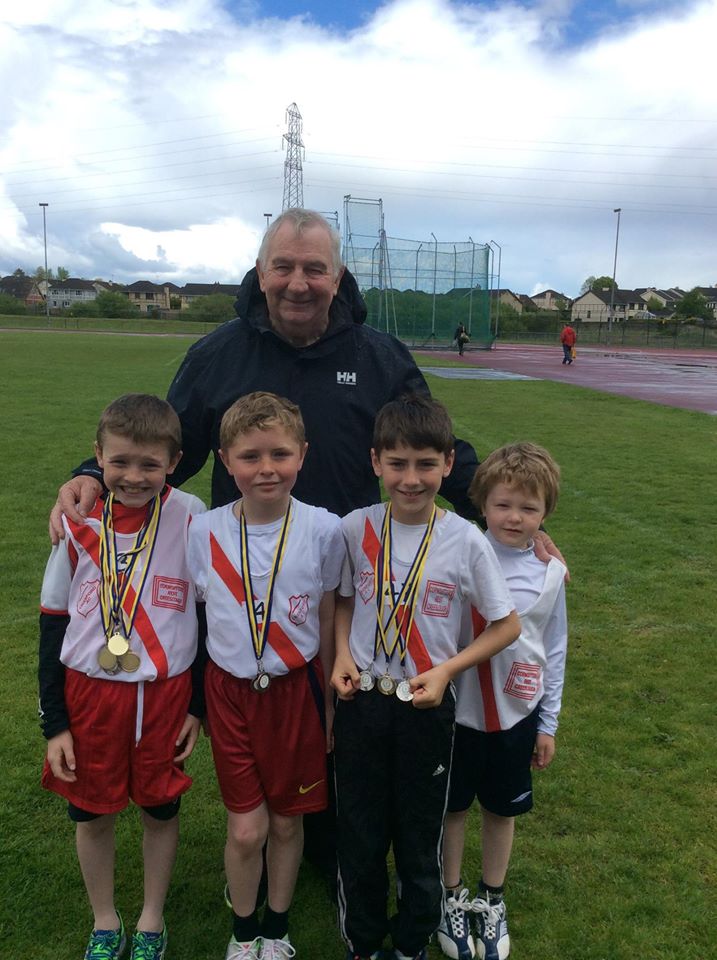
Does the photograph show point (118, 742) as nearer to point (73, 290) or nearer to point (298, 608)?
point (298, 608)

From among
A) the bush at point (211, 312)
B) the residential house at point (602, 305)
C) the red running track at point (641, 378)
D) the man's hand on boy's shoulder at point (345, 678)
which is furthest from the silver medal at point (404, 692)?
the residential house at point (602, 305)

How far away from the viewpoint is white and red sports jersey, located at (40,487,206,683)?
234cm

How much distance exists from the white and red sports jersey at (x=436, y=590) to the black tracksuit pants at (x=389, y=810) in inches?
5.4

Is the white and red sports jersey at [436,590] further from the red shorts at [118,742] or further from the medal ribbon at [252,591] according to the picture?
the red shorts at [118,742]

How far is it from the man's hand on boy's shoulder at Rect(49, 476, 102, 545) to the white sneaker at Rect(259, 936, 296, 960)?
153 cm

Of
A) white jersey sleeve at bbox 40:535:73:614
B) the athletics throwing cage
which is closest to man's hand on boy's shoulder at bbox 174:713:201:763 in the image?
white jersey sleeve at bbox 40:535:73:614

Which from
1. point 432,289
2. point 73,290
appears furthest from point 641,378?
point 73,290

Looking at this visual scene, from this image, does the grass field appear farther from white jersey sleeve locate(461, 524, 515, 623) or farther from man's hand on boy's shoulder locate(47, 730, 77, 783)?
white jersey sleeve locate(461, 524, 515, 623)

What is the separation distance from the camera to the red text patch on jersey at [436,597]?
2266 millimetres

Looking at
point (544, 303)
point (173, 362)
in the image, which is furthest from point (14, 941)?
point (544, 303)

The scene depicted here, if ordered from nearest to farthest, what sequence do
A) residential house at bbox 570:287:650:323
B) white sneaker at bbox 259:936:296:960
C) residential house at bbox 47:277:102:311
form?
white sneaker at bbox 259:936:296:960 → residential house at bbox 570:287:650:323 → residential house at bbox 47:277:102:311

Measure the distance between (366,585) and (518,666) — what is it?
59cm

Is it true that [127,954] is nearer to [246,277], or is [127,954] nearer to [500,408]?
[246,277]

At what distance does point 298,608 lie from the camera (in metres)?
2.34
